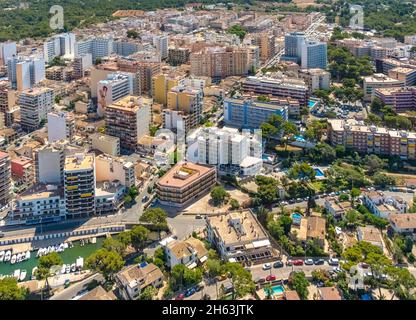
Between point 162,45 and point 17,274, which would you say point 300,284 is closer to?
point 17,274

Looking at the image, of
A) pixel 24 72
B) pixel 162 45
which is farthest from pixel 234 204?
pixel 162 45

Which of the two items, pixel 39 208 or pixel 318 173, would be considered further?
pixel 318 173

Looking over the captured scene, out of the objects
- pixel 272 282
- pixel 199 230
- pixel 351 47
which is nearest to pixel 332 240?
pixel 272 282

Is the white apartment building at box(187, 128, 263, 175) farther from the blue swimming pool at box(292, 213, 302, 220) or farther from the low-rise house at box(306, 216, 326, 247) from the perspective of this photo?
the low-rise house at box(306, 216, 326, 247)

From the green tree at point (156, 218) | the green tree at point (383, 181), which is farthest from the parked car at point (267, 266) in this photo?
the green tree at point (383, 181)

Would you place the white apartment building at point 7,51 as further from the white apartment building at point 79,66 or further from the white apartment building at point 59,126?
the white apartment building at point 59,126

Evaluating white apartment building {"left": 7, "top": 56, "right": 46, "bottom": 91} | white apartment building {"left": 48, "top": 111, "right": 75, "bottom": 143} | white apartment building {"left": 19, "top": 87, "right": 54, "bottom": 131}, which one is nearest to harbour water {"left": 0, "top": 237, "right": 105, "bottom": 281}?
white apartment building {"left": 48, "top": 111, "right": 75, "bottom": 143}
